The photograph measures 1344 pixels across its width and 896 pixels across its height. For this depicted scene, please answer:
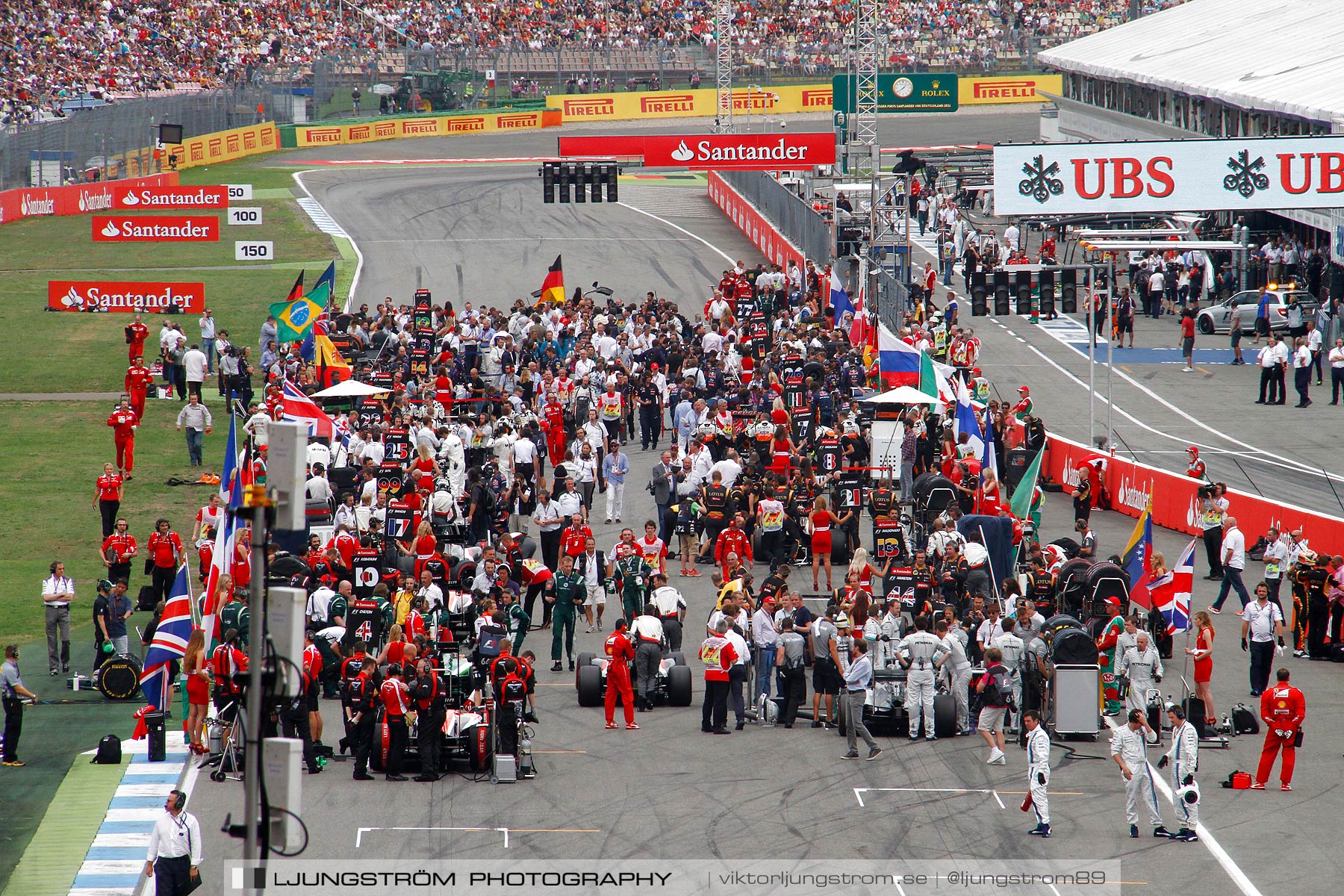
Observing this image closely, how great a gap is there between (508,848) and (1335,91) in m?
33.7

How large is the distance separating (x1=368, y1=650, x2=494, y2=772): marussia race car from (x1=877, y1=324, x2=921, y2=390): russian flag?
1454 cm

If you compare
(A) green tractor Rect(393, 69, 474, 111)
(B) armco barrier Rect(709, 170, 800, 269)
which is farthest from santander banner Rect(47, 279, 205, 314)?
(A) green tractor Rect(393, 69, 474, 111)

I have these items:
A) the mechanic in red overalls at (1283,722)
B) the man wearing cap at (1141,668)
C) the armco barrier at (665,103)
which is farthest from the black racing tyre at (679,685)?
the armco barrier at (665,103)

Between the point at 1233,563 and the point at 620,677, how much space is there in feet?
30.3

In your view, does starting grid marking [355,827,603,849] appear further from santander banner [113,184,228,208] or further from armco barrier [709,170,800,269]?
santander banner [113,184,228,208]

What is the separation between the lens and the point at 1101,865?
50.2ft

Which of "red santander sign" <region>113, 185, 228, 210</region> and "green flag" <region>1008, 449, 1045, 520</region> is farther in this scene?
"red santander sign" <region>113, 185, 228, 210</region>

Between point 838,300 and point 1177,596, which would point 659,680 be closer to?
point 1177,596

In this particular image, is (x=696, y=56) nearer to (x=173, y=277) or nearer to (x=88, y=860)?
(x=173, y=277)

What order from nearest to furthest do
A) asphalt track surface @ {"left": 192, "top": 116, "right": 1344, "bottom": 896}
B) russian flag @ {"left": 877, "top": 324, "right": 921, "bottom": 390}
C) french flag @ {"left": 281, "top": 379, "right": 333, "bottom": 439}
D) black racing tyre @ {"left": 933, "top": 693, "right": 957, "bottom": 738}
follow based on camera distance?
asphalt track surface @ {"left": 192, "top": 116, "right": 1344, "bottom": 896} → black racing tyre @ {"left": 933, "top": 693, "right": 957, "bottom": 738} → french flag @ {"left": 281, "top": 379, "right": 333, "bottom": 439} → russian flag @ {"left": 877, "top": 324, "right": 921, "bottom": 390}

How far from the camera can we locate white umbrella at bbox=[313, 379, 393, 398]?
29.2 metres

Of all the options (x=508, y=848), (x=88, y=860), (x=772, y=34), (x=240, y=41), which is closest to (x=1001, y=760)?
(x=508, y=848)

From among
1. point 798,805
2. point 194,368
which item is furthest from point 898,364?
point 798,805

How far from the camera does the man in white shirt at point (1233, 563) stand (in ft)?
74.8
